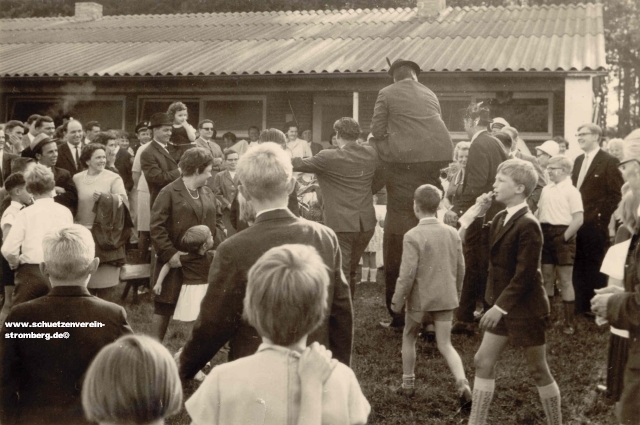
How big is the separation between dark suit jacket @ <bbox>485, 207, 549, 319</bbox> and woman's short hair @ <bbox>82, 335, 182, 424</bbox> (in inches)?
97.8

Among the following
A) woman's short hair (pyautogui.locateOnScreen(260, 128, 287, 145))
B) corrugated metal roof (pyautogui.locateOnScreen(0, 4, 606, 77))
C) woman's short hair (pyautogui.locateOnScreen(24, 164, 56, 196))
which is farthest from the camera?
corrugated metal roof (pyautogui.locateOnScreen(0, 4, 606, 77))

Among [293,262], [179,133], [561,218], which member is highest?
[179,133]

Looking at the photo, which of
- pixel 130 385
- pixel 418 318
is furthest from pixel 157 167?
pixel 130 385

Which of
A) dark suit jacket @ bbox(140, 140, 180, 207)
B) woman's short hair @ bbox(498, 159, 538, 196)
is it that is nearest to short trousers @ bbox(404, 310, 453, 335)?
woman's short hair @ bbox(498, 159, 538, 196)

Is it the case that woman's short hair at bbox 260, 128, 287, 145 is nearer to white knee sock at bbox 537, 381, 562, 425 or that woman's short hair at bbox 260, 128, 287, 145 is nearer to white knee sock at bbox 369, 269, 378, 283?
white knee sock at bbox 537, 381, 562, 425

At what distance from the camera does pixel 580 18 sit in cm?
1498

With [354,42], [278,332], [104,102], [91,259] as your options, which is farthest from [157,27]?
[278,332]

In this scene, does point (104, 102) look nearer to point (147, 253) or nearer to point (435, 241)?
point (147, 253)

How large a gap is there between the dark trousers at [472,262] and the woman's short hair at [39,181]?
374 cm

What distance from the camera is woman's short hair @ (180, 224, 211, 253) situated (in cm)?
508

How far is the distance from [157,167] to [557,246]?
4.18 metres

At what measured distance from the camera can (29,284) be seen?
4.78m

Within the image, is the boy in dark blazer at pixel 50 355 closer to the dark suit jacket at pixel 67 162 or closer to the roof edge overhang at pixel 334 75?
the dark suit jacket at pixel 67 162

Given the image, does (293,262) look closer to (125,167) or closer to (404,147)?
(404,147)
